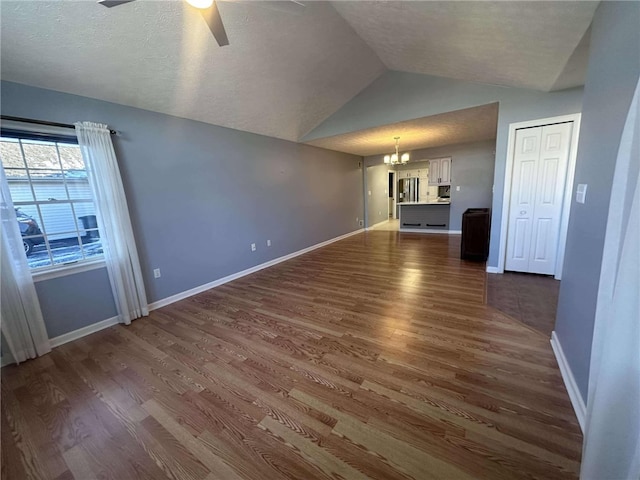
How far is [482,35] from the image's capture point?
7.30 ft

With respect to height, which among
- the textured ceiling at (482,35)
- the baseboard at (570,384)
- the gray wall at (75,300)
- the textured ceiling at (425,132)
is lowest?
the baseboard at (570,384)

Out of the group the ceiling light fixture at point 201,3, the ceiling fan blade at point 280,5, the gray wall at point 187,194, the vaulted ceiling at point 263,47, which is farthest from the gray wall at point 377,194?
the ceiling light fixture at point 201,3

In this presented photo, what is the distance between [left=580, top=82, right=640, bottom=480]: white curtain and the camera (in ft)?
2.44

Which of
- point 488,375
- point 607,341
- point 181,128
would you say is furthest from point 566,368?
point 181,128

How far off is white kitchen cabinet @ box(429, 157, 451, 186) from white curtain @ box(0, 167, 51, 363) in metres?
7.62

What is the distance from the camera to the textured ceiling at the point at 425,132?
373cm

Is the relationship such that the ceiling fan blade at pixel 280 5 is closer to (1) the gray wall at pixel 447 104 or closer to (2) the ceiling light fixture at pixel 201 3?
(2) the ceiling light fixture at pixel 201 3

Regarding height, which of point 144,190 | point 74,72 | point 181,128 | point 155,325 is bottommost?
point 155,325

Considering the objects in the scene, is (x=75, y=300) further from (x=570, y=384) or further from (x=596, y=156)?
(x=596, y=156)

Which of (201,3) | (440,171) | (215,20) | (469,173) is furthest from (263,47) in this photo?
(469,173)

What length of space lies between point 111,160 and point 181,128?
0.98 metres

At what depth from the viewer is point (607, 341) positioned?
0.81 meters

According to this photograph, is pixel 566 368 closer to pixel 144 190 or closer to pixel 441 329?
pixel 441 329

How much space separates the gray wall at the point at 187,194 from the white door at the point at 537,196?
12.2 ft
